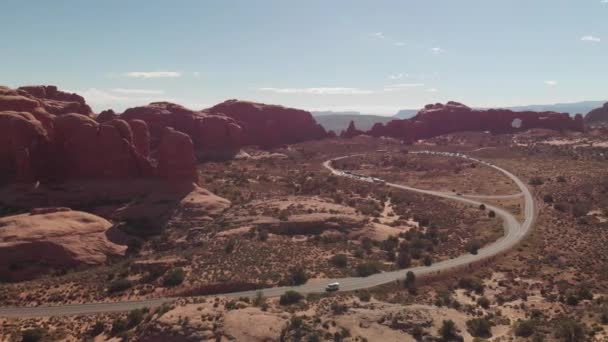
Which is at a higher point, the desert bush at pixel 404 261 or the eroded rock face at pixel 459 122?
the eroded rock face at pixel 459 122

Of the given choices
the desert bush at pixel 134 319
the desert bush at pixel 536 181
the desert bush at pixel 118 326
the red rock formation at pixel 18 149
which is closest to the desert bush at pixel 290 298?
the desert bush at pixel 134 319

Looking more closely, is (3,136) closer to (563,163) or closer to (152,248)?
(152,248)

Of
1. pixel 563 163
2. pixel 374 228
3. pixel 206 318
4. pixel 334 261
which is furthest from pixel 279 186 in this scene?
pixel 563 163

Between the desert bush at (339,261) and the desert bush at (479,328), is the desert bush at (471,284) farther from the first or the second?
the desert bush at (339,261)

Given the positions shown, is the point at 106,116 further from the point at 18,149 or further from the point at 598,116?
the point at 598,116

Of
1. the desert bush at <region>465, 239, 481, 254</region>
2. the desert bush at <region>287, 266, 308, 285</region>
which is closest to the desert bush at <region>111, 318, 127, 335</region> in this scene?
the desert bush at <region>287, 266, 308, 285</region>

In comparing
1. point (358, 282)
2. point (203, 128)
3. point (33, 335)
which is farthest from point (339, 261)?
point (203, 128)

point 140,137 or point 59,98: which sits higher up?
point 59,98
